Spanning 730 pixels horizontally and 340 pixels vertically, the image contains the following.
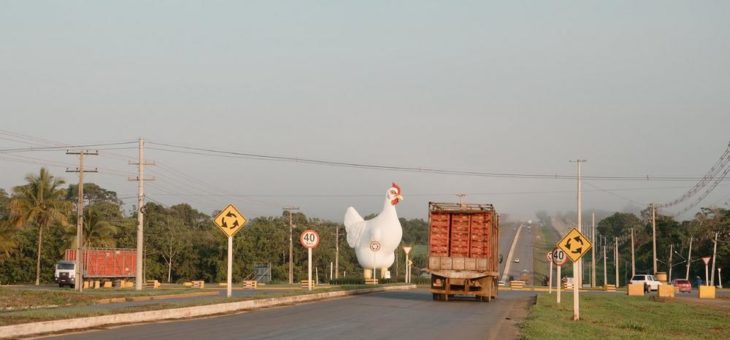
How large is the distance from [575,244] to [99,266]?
4588cm

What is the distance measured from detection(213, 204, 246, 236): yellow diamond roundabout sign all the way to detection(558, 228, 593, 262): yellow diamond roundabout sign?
36.3 ft

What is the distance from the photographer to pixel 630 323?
2827cm

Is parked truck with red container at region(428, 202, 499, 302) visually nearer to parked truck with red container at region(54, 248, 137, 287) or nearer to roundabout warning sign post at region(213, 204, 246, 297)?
roundabout warning sign post at region(213, 204, 246, 297)

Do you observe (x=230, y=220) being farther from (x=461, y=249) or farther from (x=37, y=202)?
(x=37, y=202)

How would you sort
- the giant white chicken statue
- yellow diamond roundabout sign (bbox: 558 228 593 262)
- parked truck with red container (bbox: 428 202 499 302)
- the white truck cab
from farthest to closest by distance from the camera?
the giant white chicken statue < the white truck cab < parked truck with red container (bbox: 428 202 499 302) < yellow diamond roundabout sign (bbox: 558 228 593 262)

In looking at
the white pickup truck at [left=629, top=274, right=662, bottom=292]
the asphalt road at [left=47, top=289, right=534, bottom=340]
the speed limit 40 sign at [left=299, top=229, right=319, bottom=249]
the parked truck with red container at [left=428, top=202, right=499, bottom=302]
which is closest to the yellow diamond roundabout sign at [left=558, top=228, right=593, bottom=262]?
the asphalt road at [left=47, top=289, right=534, bottom=340]

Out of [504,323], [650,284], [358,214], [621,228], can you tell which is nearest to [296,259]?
[358,214]

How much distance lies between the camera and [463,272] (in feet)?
124

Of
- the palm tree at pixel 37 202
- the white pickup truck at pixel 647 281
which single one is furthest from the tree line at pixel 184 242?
the white pickup truck at pixel 647 281

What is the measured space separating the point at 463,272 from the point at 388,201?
34.5m

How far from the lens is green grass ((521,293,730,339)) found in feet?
73.9

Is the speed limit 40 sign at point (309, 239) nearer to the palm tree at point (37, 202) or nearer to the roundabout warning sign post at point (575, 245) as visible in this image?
the roundabout warning sign post at point (575, 245)

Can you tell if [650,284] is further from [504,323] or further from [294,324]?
[294,324]

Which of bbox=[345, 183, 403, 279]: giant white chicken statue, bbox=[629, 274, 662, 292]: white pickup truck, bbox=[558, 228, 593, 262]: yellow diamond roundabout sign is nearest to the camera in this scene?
bbox=[558, 228, 593, 262]: yellow diamond roundabout sign
